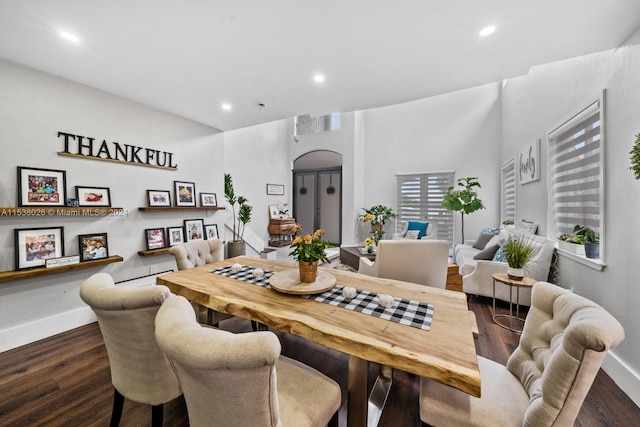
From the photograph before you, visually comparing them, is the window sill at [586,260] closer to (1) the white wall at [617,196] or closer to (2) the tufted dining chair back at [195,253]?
(1) the white wall at [617,196]

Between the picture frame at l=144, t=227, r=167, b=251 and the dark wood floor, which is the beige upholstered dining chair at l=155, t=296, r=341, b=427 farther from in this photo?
the picture frame at l=144, t=227, r=167, b=251

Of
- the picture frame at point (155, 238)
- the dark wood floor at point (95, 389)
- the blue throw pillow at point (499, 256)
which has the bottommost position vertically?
the dark wood floor at point (95, 389)

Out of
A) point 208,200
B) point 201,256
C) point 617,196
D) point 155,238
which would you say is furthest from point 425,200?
point 155,238

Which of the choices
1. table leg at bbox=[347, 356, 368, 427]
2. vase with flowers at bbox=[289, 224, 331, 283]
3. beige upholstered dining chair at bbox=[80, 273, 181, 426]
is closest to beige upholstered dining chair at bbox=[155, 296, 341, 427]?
beige upholstered dining chair at bbox=[80, 273, 181, 426]

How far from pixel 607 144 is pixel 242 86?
3.24 m

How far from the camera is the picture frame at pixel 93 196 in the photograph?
2.66 meters

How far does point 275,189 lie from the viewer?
679 centimetres

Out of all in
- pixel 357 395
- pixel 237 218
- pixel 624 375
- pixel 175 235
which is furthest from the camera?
pixel 237 218

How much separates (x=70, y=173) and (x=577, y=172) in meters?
5.18

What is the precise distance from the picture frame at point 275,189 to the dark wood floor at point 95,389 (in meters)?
4.59

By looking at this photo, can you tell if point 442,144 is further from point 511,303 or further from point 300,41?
point 300,41

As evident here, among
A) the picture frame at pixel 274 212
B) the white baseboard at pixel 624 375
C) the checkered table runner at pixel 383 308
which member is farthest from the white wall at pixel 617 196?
the picture frame at pixel 274 212

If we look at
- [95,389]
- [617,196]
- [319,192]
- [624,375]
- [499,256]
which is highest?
[319,192]

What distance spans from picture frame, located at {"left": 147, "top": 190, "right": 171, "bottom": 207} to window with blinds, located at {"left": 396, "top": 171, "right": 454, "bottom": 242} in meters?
4.93
